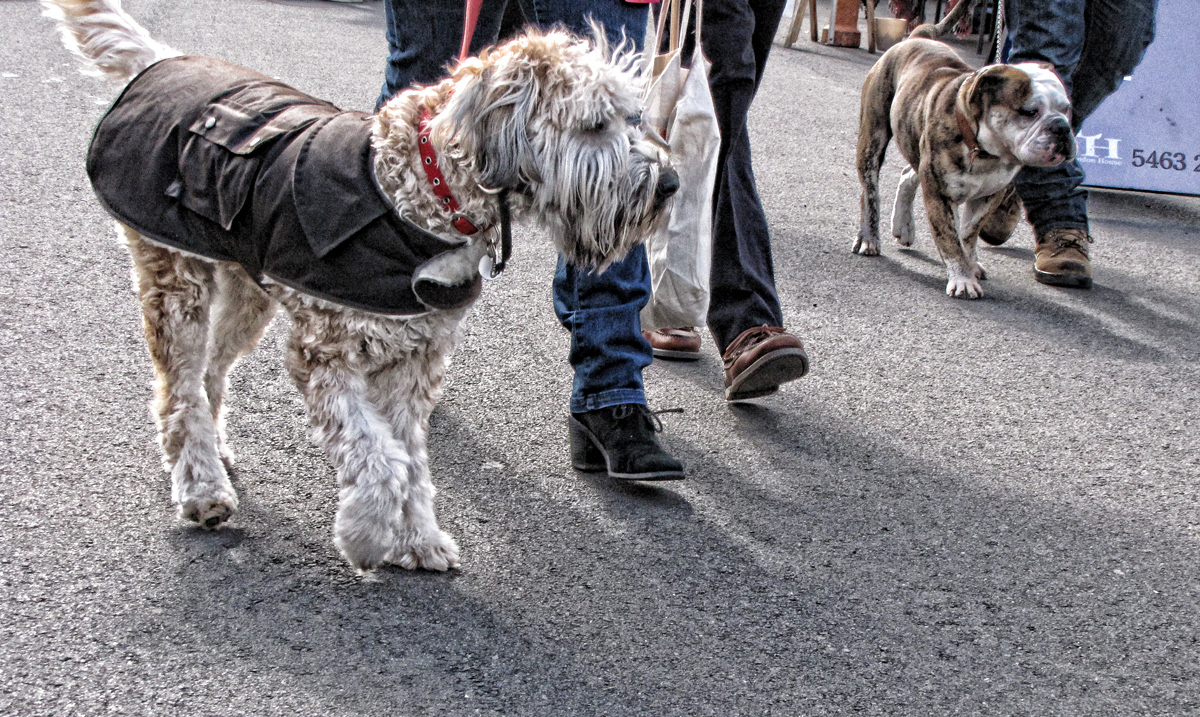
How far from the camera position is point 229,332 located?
3305 mm

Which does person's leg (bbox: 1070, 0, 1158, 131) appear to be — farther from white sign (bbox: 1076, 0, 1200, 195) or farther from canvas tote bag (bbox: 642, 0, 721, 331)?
canvas tote bag (bbox: 642, 0, 721, 331)

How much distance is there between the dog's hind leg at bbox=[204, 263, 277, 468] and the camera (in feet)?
10.6

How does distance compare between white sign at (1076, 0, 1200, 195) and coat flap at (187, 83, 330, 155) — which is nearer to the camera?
coat flap at (187, 83, 330, 155)

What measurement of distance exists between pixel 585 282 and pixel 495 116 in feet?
3.17

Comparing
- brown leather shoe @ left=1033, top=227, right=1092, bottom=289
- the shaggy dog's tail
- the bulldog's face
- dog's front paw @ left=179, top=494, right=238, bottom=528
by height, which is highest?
the shaggy dog's tail

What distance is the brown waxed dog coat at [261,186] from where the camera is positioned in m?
2.60

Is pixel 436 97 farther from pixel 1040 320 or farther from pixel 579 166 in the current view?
pixel 1040 320

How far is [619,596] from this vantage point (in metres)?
2.79

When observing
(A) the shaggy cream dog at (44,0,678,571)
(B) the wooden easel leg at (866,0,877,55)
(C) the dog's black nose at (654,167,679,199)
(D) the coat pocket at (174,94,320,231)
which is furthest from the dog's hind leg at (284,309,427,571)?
(B) the wooden easel leg at (866,0,877,55)

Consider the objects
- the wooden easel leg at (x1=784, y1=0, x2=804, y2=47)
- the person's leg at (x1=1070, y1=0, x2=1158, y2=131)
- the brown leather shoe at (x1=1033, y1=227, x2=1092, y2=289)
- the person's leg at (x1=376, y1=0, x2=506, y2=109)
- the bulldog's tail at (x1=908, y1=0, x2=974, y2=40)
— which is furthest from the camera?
the wooden easel leg at (x1=784, y1=0, x2=804, y2=47)

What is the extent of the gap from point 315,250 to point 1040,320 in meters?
3.75

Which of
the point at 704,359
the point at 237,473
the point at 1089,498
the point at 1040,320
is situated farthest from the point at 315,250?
the point at 1040,320

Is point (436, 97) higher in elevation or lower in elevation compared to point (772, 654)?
higher

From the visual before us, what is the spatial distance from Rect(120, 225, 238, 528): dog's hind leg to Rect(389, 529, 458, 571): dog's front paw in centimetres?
54
